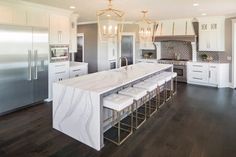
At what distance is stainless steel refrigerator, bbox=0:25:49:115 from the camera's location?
421 centimetres

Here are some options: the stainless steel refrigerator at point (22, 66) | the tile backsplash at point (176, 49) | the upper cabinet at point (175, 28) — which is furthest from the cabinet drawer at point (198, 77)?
the stainless steel refrigerator at point (22, 66)

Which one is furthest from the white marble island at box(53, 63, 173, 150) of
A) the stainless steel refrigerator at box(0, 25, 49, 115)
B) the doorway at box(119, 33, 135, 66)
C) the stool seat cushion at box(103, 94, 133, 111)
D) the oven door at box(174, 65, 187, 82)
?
the doorway at box(119, 33, 135, 66)

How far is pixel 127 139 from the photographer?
3342 mm

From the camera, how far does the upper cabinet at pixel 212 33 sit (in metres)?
7.13

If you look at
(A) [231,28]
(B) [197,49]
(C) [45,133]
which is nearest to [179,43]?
(B) [197,49]

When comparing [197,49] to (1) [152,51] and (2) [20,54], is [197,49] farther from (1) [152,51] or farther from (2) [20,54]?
(2) [20,54]

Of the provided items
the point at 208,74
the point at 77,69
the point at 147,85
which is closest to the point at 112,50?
the point at 77,69

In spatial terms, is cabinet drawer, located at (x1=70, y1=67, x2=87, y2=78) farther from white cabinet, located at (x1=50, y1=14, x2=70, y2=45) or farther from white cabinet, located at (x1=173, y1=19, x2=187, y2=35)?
white cabinet, located at (x1=173, y1=19, x2=187, y2=35)

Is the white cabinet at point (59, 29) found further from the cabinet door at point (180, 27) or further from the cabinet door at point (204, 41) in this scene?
the cabinet door at point (204, 41)

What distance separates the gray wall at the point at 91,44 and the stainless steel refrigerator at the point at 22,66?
399 centimetres

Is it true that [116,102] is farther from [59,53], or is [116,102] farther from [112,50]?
[112,50]

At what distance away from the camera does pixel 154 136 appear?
345cm

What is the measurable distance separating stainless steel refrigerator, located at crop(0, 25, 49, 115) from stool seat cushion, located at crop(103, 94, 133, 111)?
8.01 feet

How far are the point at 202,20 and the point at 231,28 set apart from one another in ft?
3.39
